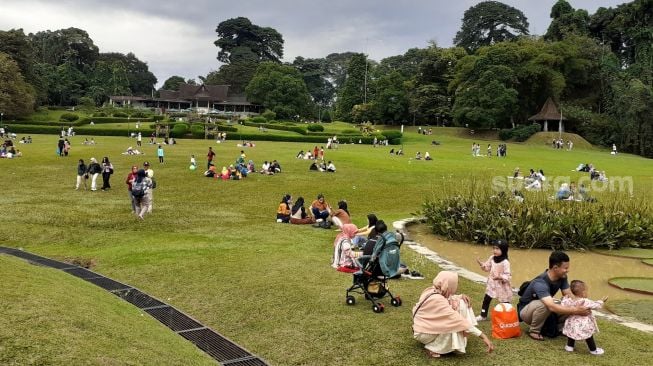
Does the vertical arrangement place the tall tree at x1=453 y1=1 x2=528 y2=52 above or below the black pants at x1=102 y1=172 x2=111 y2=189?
above

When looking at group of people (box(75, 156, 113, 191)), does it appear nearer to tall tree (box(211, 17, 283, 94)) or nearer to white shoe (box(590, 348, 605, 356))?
white shoe (box(590, 348, 605, 356))

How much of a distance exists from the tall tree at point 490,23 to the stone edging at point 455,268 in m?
82.6

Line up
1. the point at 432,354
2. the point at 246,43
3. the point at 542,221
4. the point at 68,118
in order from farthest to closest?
the point at 246,43 < the point at 68,118 < the point at 542,221 < the point at 432,354

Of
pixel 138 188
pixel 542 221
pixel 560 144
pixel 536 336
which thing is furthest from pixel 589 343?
pixel 560 144

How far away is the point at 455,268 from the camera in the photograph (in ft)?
36.5

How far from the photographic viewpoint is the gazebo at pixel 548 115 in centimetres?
6351

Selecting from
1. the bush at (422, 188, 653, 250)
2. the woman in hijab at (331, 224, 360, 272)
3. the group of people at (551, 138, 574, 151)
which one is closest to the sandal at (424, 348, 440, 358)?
the woman in hijab at (331, 224, 360, 272)

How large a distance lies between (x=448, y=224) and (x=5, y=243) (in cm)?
1194

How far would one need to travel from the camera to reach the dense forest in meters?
62.1

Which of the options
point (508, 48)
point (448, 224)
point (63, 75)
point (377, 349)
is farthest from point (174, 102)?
point (377, 349)

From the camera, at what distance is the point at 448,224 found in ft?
47.5

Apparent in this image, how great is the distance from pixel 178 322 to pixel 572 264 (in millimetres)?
9314

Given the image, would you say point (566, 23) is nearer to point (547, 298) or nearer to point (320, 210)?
point (320, 210)

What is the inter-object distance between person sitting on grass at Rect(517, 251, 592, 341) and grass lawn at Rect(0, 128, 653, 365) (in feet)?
1.15
